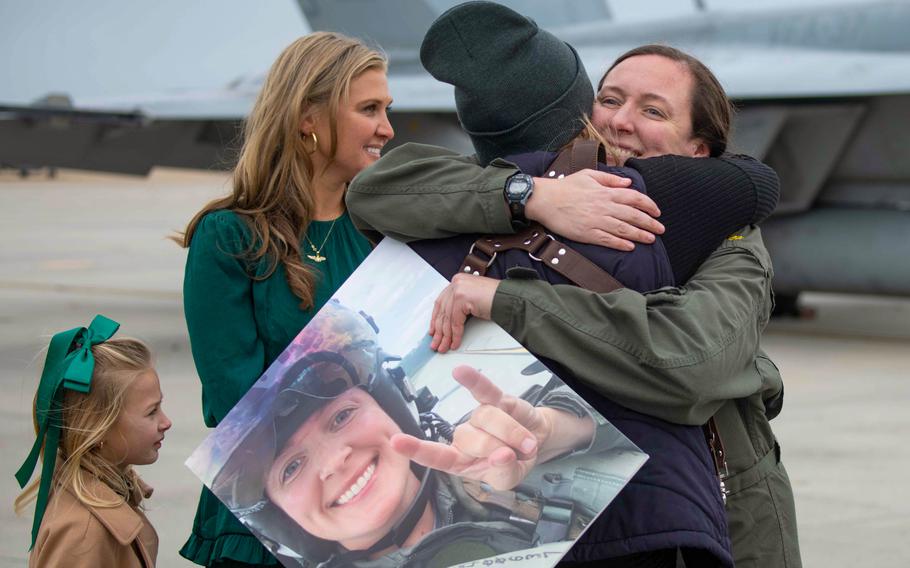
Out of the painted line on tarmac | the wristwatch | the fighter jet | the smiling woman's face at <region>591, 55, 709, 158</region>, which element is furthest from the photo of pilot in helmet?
the painted line on tarmac

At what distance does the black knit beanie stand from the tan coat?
1088 millimetres

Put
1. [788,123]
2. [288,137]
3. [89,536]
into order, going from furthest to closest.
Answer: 1. [788,123]
2. [288,137]
3. [89,536]

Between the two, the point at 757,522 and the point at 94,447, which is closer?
the point at 757,522

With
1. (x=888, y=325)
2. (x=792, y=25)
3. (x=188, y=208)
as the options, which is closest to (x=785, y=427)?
(x=888, y=325)

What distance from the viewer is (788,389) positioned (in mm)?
7543

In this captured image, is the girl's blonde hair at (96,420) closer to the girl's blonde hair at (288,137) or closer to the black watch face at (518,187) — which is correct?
the girl's blonde hair at (288,137)

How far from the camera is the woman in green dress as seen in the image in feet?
7.54

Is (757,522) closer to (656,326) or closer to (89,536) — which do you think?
(656,326)

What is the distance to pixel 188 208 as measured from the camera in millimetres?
30359

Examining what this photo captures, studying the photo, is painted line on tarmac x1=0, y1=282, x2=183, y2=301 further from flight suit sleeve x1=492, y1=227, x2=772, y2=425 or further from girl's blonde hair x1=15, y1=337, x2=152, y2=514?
flight suit sleeve x1=492, y1=227, x2=772, y2=425

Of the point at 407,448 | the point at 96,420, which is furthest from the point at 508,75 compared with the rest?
the point at 96,420

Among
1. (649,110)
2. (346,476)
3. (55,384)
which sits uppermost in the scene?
(649,110)

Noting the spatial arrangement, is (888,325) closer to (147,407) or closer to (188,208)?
(147,407)

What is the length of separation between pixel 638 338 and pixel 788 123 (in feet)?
31.2
